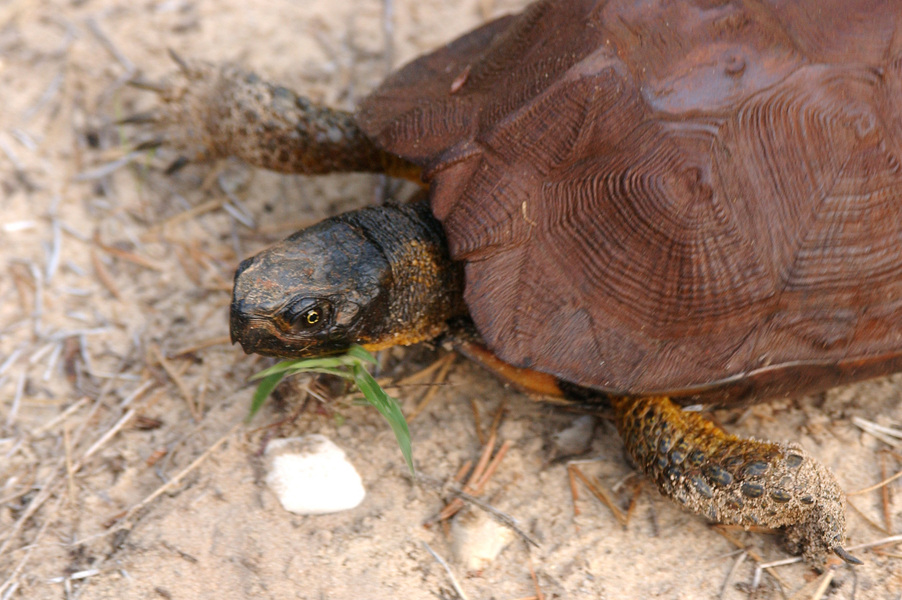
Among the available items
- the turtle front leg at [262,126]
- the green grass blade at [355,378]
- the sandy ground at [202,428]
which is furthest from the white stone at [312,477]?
the turtle front leg at [262,126]

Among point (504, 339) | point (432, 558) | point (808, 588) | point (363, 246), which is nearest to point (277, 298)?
point (363, 246)

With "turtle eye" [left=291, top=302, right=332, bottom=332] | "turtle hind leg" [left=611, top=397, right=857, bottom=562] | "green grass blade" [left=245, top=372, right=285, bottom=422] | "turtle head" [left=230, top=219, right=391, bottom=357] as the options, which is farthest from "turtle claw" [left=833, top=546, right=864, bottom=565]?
"green grass blade" [left=245, top=372, right=285, bottom=422]

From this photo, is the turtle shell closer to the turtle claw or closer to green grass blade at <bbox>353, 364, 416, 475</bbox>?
green grass blade at <bbox>353, 364, 416, 475</bbox>

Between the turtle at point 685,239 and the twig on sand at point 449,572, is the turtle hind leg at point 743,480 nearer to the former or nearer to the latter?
the turtle at point 685,239

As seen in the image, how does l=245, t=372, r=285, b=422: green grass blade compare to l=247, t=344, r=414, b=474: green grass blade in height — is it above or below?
below

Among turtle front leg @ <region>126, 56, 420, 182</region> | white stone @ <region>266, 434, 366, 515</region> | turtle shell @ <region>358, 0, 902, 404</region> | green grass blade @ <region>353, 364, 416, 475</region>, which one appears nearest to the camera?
turtle shell @ <region>358, 0, 902, 404</region>

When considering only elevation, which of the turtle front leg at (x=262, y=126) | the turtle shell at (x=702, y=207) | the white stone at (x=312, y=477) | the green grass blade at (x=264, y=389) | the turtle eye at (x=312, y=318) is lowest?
the white stone at (x=312, y=477)

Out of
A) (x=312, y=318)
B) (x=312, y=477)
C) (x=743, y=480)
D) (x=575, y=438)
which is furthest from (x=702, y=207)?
(x=312, y=477)
